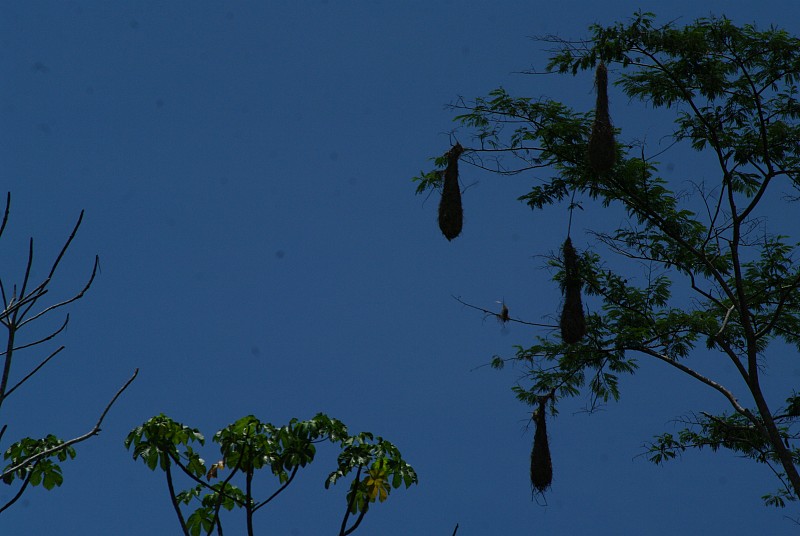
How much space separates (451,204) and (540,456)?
3116 mm

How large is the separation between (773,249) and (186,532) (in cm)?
929

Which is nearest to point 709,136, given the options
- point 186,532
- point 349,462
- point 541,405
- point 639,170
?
point 639,170

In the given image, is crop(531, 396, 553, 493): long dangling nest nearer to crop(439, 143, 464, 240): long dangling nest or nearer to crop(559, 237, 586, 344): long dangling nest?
crop(559, 237, 586, 344): long dangling nest

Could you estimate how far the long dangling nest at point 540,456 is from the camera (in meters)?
10.4

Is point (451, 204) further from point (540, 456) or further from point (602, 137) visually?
point (540, 456)

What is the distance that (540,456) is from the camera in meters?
10.4

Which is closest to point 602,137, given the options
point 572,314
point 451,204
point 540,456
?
point 451,204

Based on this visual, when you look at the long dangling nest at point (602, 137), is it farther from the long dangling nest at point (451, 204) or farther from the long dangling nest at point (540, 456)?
the long dangling nest at point (540, 456)

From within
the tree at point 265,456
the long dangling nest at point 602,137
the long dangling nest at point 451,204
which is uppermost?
the long dangling nest at point 602,137

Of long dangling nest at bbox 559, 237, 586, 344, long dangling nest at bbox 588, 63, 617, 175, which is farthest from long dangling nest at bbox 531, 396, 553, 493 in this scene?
long dangling nest at bbox 588, 63, 617, 175

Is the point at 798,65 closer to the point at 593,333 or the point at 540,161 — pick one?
the point at 540,161

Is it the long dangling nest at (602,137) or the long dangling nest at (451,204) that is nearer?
the long dangling nest at (451,204)

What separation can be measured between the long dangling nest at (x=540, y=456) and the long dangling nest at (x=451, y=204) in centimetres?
250

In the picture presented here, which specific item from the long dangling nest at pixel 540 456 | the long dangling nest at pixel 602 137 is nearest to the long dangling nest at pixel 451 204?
the long dangling nest at pixel 602 137
